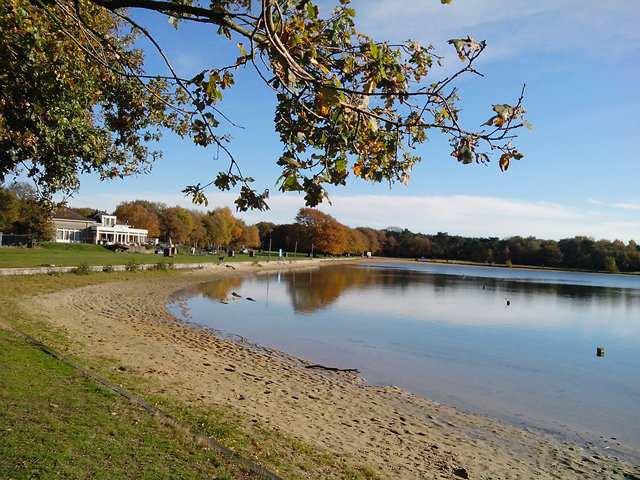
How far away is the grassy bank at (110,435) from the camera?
4984mm

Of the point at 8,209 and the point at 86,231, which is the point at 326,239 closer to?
the point at 86,231

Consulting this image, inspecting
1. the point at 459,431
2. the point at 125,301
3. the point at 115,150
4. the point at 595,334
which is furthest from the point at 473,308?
the point at 115,150

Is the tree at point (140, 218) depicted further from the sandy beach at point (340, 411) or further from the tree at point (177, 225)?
the sandy beach at point (340, 411)

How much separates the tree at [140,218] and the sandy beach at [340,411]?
8244 cm

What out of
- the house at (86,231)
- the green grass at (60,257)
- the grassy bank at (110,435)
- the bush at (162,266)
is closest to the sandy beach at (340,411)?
the grassy bank at (110,435)

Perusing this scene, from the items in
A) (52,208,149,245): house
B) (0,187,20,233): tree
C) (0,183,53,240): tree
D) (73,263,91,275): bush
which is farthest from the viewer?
(52,208,149,245): house

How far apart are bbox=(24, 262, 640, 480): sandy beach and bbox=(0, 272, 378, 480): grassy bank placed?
1.95 ft

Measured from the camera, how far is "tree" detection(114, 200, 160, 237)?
96938 mm

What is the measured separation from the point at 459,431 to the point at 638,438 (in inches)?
173

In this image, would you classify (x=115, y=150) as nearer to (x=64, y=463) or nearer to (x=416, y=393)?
(x=64, y=463)

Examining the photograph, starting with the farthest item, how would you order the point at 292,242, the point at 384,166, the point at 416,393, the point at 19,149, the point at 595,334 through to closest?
the point at 292,242 < the point at 595,334 < the point at 416,393 < the point at 19,149 < the point at 384,166

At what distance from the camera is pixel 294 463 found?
6508 mm

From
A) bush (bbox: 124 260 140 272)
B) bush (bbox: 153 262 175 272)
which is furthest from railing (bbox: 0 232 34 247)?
bush (bbox: 124 260 140 272)

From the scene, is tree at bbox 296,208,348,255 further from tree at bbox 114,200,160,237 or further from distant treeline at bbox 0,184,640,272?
tree at bbox 114,200,160,237
